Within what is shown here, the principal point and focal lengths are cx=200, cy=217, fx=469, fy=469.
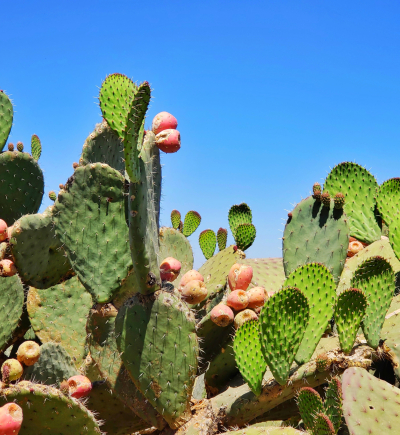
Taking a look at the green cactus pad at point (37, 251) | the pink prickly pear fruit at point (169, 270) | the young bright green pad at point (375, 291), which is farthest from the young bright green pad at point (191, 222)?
the young bright green pad at point (375, 291)

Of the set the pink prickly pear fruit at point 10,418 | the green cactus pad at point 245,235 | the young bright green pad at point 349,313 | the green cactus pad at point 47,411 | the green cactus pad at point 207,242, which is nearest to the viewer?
the pink prickly pear fruit at point 10,418

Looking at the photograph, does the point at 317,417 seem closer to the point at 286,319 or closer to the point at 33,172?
the point at 286,319

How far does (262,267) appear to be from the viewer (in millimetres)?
3867

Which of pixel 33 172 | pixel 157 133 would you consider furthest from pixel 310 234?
pixel 33 172

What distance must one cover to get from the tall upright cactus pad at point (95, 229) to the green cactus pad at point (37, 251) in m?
0.35

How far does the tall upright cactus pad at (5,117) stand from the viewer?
12.4 feet

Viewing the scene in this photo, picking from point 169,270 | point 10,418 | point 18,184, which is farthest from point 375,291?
point 18,184

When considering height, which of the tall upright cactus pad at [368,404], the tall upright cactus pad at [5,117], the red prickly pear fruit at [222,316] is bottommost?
the tall upright cactus pad at [368,404]

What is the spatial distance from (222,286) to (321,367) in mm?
984

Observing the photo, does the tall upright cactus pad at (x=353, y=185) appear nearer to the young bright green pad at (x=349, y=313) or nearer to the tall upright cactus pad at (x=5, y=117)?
the young bright green pad at (x=349, y=313)

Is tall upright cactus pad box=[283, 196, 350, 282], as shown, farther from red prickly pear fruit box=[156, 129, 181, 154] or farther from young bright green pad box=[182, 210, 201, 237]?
young bright green pad box=[182, 210, 201, 237]

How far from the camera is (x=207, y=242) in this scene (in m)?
4.48

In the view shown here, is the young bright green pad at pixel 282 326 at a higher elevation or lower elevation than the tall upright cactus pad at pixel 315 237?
lower

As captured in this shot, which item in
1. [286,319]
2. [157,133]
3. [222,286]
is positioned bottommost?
[286,319]
